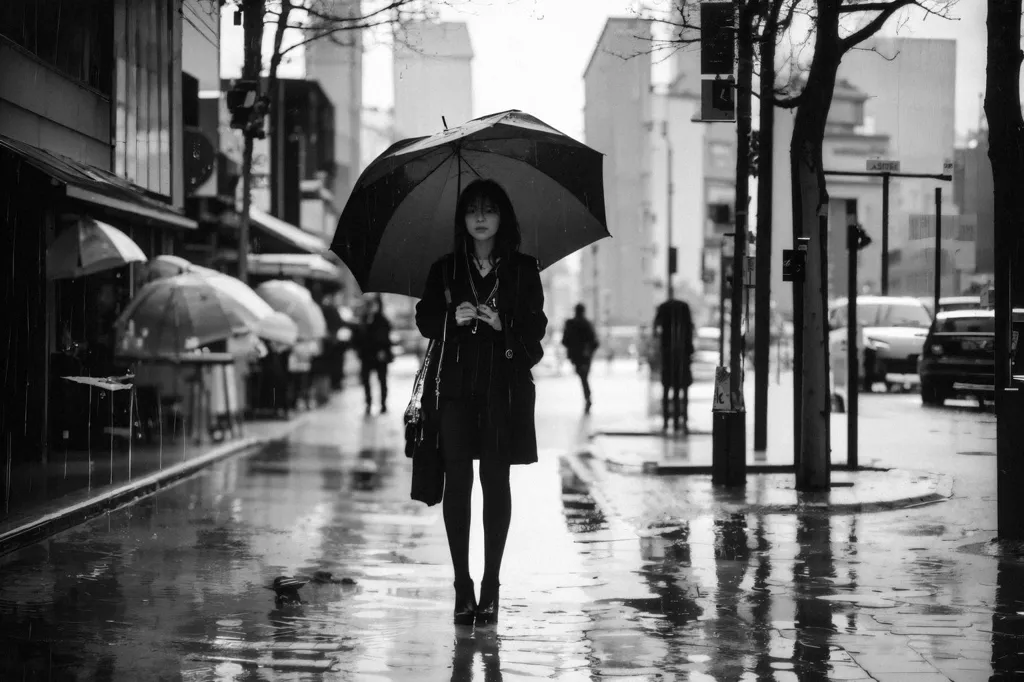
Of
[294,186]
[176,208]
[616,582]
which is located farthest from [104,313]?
[294,186]

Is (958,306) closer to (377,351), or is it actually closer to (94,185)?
(377,351)

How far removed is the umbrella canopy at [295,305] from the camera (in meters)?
23.9

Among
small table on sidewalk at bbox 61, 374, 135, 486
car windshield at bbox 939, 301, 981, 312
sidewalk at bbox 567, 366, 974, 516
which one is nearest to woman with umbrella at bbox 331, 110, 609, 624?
sidewalk at bbox 567, 366, 974, 516

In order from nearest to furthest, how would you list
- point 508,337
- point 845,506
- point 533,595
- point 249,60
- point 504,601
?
point 508,337 → point 504,601 → point 533,595 → point 845,506 → point 249,60

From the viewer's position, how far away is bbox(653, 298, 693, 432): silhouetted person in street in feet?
63.9

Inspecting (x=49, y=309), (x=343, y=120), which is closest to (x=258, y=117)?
(x=49, y=309)

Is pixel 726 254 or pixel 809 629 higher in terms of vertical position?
pixel 726 254

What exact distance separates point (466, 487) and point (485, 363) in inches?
23.6

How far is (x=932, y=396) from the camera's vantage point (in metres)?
22.6

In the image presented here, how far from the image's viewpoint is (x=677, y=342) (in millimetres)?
19922

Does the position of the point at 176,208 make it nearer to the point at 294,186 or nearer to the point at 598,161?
the point at 598,161

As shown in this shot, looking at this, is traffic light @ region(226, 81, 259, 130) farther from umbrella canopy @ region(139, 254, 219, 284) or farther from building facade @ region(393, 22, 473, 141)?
umbrella canopy @ region(139, 254, 219, 284)

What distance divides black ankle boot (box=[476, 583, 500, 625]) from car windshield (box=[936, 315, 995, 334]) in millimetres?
13356

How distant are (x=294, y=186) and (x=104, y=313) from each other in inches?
1460
